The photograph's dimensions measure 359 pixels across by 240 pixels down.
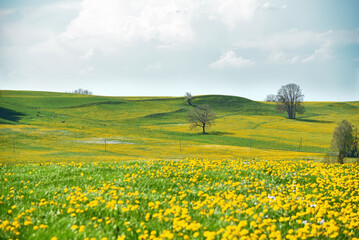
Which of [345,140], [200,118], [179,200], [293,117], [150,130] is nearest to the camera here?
[179,200]

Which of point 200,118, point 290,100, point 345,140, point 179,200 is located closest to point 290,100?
point 290,100

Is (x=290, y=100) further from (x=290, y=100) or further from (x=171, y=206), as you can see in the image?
(x=171, y=206)

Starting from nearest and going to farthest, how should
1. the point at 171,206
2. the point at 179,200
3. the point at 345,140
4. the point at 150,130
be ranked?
the point at 171,206, the point at 179,200, the point at 345,140, the point at 150,130

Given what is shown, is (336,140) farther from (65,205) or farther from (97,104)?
(97,104)

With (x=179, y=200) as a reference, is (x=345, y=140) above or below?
below

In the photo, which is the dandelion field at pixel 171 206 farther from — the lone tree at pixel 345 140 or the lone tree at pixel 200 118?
the lone tree at pixel 200 118

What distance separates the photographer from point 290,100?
424ft

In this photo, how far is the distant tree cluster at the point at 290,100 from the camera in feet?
418

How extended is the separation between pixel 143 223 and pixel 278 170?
817 centimetres

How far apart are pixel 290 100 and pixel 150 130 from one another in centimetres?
7191

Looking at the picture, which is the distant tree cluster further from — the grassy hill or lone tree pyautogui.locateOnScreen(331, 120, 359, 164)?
lone tree pyautogui.locateOnScreen(331, 120, 359, 164)

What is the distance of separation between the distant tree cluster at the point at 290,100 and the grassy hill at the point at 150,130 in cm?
590

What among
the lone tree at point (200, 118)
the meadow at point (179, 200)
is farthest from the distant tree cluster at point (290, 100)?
the meadow at point (179, 200)

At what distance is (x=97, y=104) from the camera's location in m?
127
